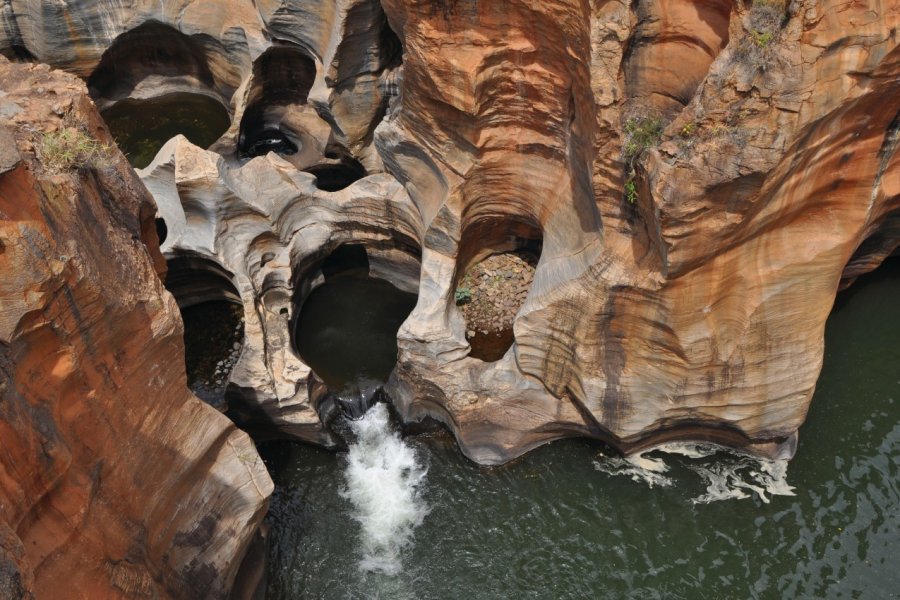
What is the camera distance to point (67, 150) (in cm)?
820

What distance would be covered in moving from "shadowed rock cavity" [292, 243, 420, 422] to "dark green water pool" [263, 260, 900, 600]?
134 cm

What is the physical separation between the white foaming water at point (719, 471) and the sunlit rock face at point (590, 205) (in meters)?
0.30

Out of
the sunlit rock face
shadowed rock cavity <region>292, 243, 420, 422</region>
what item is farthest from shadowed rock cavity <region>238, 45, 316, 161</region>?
shadowed rock cavity <region>292, 243, 420, 422</region>

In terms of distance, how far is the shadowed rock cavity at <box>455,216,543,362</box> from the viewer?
13742mm

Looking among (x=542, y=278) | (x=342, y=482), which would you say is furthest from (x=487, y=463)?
(x=542, y=278)

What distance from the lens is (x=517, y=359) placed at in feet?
40.7

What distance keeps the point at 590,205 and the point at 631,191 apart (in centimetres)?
136

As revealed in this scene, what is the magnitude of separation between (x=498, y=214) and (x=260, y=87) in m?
8.38

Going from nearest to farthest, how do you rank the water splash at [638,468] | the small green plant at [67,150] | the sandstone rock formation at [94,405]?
the sandstone rock formation at [94,405] → the small green plant at [67,150] → the water splash at [638,468]

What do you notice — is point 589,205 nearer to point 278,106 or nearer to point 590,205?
point 590,205

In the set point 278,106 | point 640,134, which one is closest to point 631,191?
point 640,134

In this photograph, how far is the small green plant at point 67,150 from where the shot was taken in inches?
319

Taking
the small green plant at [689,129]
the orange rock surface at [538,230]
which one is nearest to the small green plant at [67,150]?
the orange rock surface at [538,230]

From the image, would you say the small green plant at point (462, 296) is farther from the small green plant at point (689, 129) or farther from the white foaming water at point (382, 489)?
the small green plant at point (689, 129)
